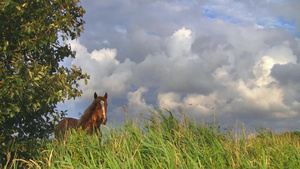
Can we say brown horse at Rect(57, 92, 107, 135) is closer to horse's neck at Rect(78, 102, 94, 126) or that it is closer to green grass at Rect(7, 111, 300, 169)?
horse's neck at Rect(78, 102, 94, 126)

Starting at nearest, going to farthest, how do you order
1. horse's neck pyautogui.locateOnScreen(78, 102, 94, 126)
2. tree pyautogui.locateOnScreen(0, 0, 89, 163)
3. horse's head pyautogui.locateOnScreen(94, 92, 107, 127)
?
tree pyautogui.locateOnScreen(0, 0, 89, 163) → horse's head pyautogui.locateOnScreen(94, 92, 107, 127) → horse's neck pyautogui.locateOnScreen(78, 102, 94, 126)

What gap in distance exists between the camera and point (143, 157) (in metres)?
8.84

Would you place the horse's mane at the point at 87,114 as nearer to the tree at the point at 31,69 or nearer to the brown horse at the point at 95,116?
the brown horse at the point at 95,116

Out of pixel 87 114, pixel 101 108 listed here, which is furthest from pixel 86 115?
pixel 101 108

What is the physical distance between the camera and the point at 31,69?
8.95 metres

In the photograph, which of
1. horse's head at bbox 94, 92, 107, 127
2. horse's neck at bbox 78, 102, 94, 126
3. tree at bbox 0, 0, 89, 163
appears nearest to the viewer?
tree at bbox 0, 0, 89, 163

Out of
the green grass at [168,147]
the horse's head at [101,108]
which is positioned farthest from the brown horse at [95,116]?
the green grass at [168,147]

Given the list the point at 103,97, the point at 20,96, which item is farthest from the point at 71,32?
the point at 103,97

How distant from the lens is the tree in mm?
8633

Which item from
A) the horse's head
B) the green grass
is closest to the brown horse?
the horse's head

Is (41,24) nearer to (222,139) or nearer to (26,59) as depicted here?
(26,59)

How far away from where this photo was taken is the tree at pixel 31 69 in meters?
8.63

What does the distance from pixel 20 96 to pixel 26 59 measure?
68.5 inches

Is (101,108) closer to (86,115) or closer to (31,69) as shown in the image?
(86,115)
